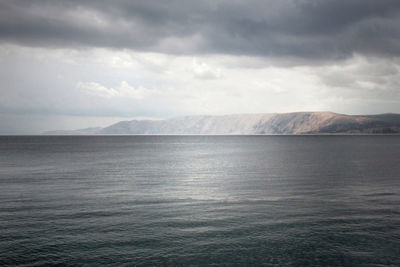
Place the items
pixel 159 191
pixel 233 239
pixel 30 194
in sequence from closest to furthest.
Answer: pixel 233 239 < pixel 30 194 < pixel 159 191

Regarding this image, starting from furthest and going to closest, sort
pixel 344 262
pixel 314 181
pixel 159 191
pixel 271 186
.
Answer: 1. pixel 314 181
2. pixel 271 186
3. pixel 159 191
4. pixel 344 262

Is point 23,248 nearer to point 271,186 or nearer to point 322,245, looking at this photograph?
point 322,245

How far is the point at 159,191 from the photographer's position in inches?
1704

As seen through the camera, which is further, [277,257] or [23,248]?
[23,248]

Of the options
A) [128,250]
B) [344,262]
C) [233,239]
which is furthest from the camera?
[233,239]

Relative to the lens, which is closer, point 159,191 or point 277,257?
point 277,257

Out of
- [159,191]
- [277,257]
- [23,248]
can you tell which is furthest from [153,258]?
[159,191]

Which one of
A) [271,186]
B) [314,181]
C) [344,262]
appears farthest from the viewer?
[314,181]

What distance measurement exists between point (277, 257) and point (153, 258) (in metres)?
7.87

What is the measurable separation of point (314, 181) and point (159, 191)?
26520mm

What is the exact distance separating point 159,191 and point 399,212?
28253 mm

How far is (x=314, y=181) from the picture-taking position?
5228cm

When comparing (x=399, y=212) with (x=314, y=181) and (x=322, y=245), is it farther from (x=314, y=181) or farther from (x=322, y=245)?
(x=314, y=181)

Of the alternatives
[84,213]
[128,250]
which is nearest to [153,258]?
[128,250]
